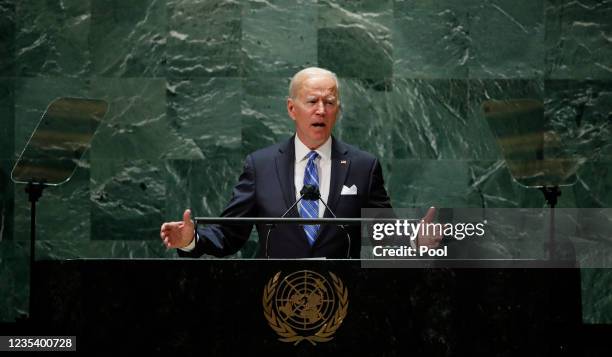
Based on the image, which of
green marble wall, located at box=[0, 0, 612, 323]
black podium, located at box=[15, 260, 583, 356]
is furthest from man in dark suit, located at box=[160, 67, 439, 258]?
green marble wall, located at box=[0, 0, 612, 323]

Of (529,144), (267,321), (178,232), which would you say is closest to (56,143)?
(178,232)

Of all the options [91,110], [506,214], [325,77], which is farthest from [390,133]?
[91,110]

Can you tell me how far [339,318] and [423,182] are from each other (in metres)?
3.28

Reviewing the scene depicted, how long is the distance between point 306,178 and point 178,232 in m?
1.06

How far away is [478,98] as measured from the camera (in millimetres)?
6266

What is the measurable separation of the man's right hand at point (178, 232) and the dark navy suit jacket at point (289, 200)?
460 millimetres

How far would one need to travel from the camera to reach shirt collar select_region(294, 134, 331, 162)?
4.52 meters

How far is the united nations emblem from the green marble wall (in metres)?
3.12

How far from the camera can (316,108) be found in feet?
14.6

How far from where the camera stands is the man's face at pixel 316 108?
446cm

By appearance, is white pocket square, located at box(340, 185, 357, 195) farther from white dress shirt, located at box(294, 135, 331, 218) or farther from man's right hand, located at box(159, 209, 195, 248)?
man's right hand, located at box(159, 209, 195, 248)

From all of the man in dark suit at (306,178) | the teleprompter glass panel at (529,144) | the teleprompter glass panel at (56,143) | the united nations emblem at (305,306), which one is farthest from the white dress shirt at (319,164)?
the teleprompter glass panel at (56,143)

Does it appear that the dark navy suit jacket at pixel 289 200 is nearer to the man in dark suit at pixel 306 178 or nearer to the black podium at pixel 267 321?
the man in dark suit at pixel 306 178

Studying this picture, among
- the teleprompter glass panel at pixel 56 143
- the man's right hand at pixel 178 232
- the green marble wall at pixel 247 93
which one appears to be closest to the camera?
the man's right hand at pixel 178 232
